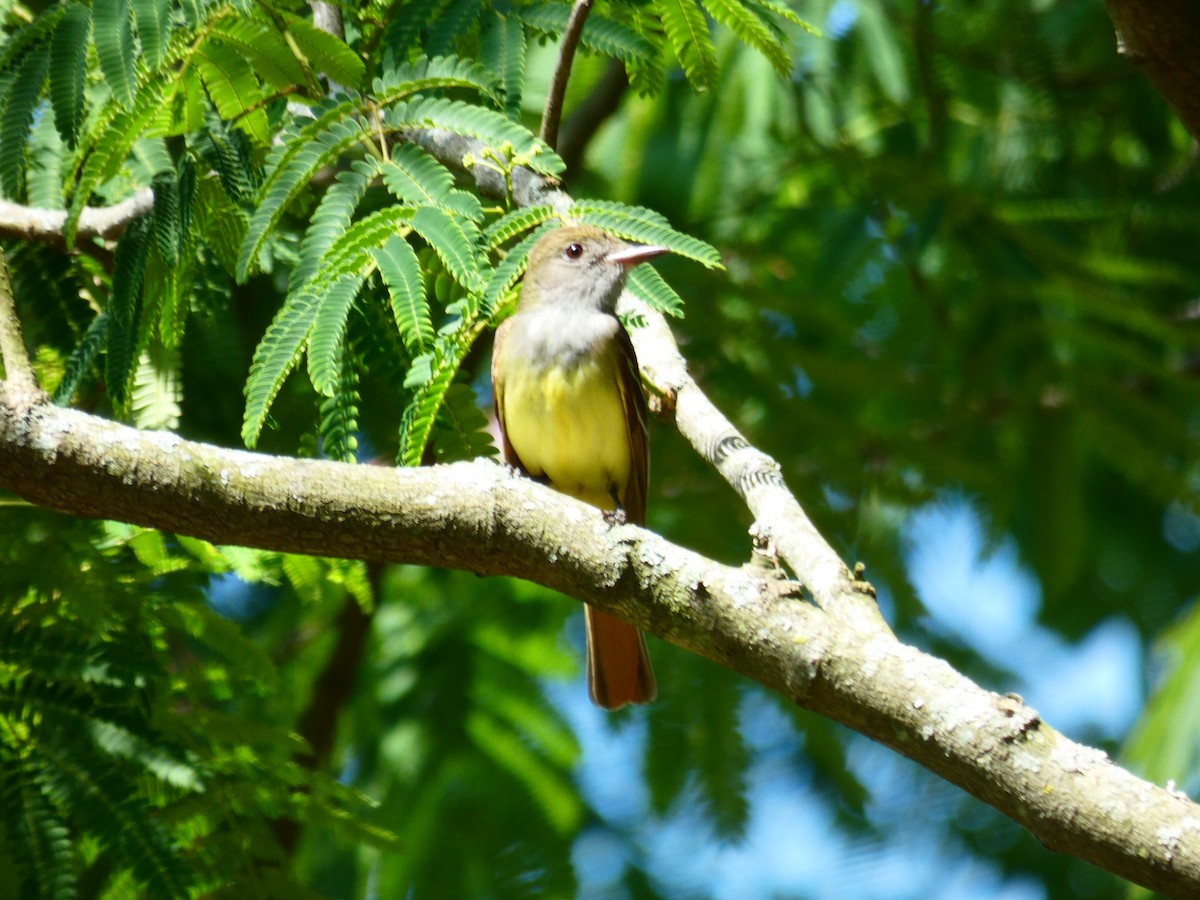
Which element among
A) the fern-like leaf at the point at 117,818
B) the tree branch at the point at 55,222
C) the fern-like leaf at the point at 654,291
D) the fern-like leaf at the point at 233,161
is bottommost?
the fern-like leaf at the point at 117,818

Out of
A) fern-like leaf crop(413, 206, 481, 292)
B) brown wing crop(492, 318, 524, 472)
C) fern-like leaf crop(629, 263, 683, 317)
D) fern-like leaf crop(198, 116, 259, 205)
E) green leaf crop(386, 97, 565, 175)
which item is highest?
green leaf crop(386, 97, 565, 175)

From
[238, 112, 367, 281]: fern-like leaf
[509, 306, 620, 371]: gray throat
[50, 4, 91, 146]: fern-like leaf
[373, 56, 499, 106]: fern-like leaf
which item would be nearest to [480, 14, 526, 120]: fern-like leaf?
[373, 56, 499, 106]: fern-like leaf

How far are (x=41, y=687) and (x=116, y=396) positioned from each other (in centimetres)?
80

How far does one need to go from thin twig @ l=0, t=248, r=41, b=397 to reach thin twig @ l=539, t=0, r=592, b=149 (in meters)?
1.51

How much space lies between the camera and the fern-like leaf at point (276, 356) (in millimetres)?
3133

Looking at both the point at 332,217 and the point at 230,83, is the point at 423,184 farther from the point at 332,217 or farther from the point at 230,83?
the point at 230,83

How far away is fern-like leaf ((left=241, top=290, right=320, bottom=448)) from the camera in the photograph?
313cm

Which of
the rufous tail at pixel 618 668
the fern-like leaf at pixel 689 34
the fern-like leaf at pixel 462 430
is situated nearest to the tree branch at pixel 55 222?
the fern-like leaf at pixel 462 430

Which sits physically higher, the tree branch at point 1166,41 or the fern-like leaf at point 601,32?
the tree branch at point 1166,41

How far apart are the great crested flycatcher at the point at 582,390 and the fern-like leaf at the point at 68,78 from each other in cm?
170

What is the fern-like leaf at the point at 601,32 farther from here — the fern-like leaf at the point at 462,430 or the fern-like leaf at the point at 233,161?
the fern-like leaf at the point at 462,430

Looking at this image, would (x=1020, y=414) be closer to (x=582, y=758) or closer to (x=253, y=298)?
(x=582, y=758)

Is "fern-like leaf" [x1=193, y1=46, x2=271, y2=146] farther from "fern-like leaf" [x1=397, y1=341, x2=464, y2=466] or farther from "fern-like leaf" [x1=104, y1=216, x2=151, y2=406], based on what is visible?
"fern-like leaf" [x1=397, y1=341, x2=464, y2=466]

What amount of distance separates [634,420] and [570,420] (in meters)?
0.31
